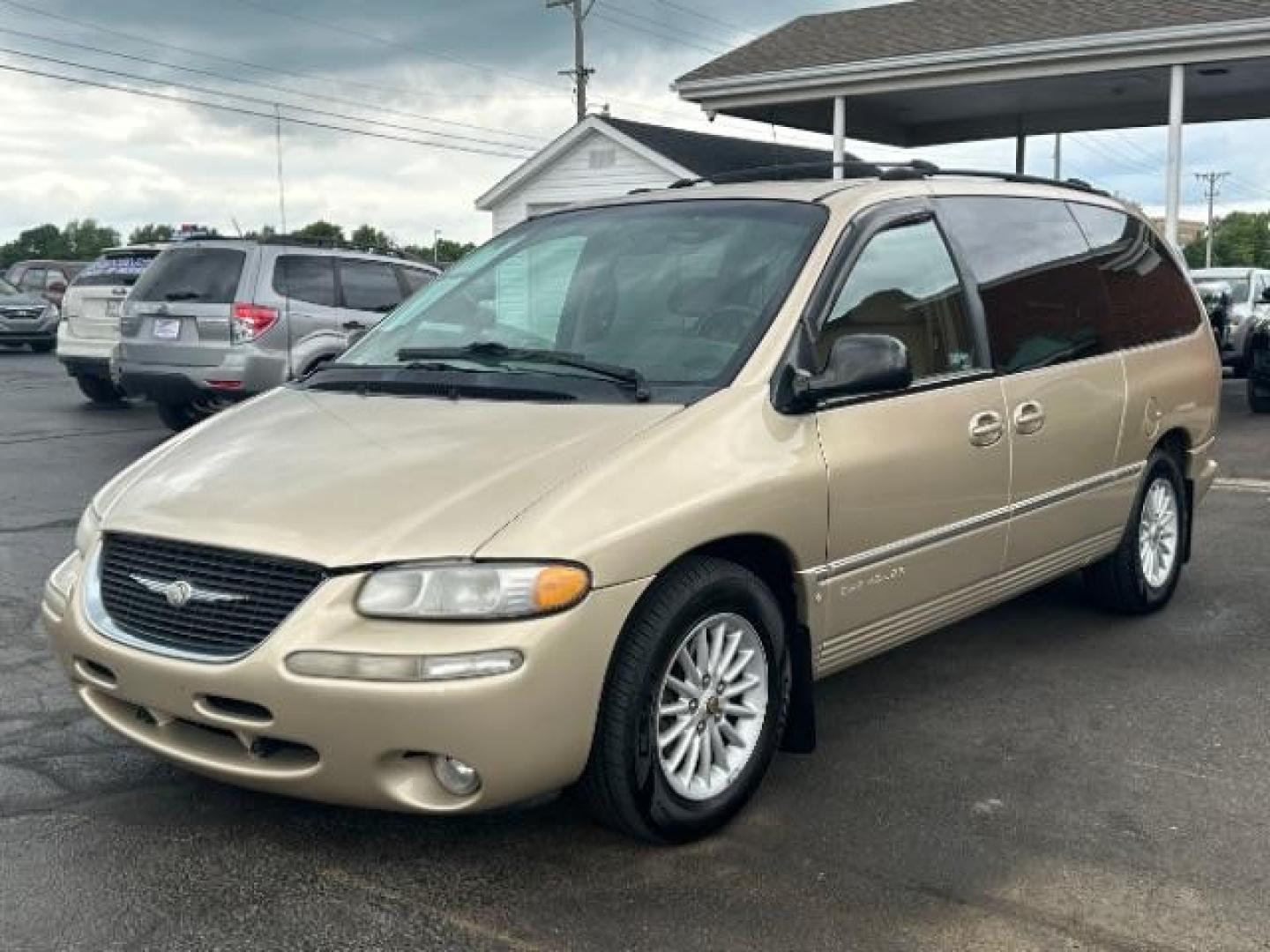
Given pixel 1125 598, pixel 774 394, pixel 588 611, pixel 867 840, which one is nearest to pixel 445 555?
pixel 588 611

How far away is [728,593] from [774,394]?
0.61 meters

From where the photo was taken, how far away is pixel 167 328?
35.9 ft

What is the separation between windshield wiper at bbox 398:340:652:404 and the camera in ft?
12.2

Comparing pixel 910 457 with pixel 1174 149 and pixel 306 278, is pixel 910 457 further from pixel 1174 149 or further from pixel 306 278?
pixel 1174 149

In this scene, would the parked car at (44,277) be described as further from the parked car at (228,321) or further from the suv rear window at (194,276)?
the parked car at (228,321)

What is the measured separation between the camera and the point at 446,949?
2.90 m

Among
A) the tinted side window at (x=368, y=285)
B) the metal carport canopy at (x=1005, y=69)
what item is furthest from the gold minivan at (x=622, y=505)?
the metal carport canopy at (x=1005, y=69)

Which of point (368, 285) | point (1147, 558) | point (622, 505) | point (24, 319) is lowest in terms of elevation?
point (1147, 558)

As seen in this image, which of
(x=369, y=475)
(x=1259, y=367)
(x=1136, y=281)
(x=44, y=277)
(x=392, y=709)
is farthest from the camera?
(x=44, y=277)

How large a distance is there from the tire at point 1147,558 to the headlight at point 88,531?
398 cm

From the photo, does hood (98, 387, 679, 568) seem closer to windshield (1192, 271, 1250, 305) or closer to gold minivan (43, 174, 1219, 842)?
gold minivan (43, 174, 1219, 842)

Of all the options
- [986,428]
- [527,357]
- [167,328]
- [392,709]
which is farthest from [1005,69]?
[392,709]

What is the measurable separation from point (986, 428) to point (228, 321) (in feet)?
25.9

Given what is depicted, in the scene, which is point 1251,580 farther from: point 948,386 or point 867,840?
point 867,840
